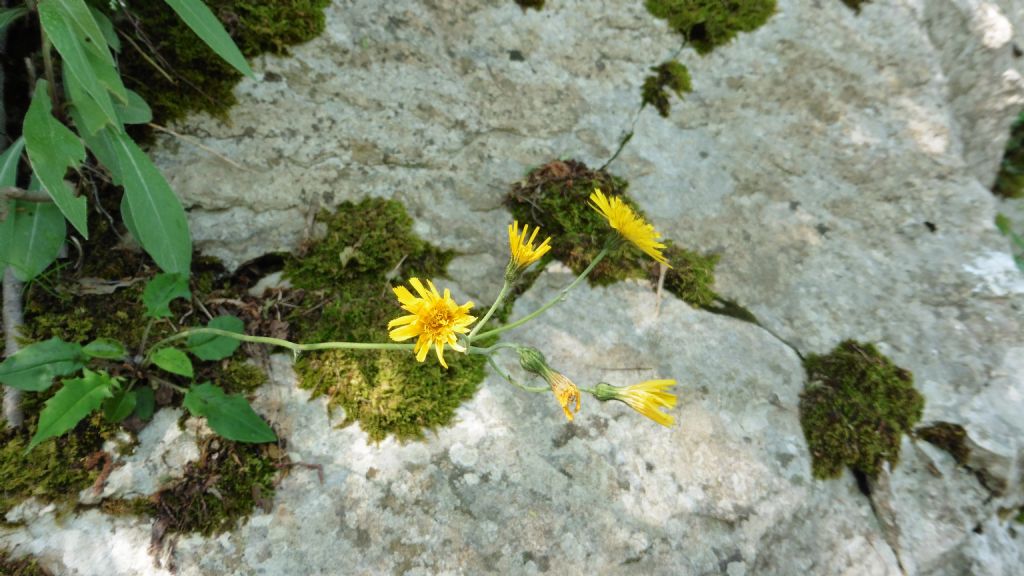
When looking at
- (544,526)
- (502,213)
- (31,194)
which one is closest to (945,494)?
(544,526)

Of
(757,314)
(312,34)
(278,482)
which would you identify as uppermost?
(312,34)

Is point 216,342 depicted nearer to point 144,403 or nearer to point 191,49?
point 144,403

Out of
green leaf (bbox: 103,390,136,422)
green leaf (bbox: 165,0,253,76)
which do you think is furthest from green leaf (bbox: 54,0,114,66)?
green leaf (bbox: 103,390,136,422)

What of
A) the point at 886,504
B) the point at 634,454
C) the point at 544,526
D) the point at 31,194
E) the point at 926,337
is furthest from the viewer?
the point at 926,337

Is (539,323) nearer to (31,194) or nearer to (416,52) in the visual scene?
(416,52)

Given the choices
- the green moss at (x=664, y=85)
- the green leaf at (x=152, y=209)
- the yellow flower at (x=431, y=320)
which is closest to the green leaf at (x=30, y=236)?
the green leaf at (x=152, y=209)

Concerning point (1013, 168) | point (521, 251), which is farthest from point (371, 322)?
point (1013, 168)

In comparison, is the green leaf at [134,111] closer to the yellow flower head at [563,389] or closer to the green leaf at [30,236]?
the green leaf at [30,236]
